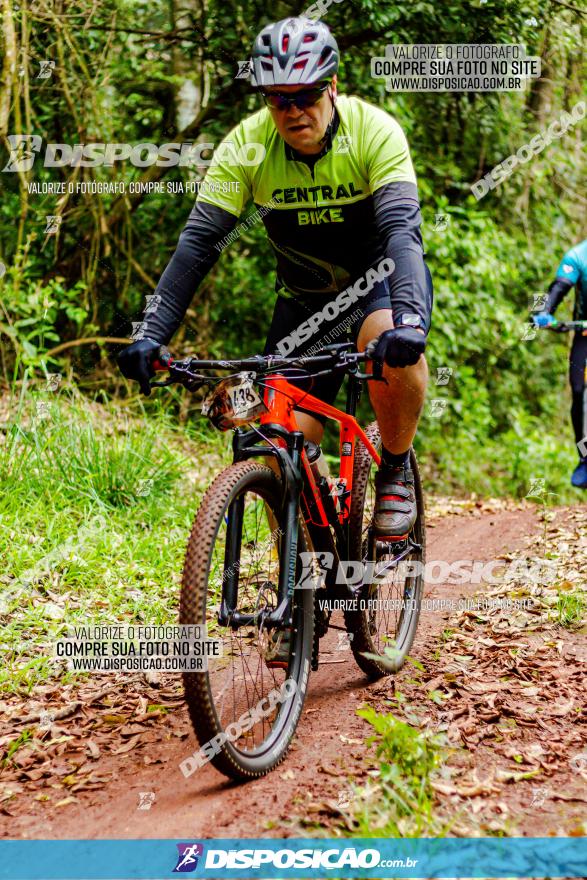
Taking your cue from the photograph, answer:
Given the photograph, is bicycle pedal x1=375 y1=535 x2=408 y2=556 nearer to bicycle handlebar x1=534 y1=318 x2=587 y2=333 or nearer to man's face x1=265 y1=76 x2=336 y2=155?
man's face x1=265 y1=76 x2=336 y2=155

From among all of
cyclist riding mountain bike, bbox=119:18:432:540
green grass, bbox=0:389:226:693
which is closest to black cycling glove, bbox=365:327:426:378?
cyclist riding mountain bike, bbox=119:18:432:540

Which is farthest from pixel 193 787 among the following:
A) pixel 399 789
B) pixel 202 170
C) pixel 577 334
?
pixel 202 170

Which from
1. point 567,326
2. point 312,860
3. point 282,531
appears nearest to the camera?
point 312,860

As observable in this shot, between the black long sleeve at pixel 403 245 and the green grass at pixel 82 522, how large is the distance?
233 centimetres

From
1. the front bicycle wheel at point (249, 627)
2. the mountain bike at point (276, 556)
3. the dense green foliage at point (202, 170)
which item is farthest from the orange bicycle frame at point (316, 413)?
the dense green foliage at point (202, 170)

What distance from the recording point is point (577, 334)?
755 centimetres

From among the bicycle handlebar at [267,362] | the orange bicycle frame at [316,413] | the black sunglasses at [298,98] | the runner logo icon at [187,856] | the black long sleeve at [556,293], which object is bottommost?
the runner logo icon at [187,856]

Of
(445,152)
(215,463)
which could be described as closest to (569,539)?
(215,463)

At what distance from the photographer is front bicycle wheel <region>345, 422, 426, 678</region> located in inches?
141

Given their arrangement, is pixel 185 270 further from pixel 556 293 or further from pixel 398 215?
pixel 556 293

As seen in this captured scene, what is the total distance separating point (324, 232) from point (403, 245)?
0.48m

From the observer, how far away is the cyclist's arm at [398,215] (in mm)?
3021

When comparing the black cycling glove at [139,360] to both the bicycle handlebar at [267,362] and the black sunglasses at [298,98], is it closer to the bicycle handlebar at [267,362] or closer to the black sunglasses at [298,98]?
the bicycle handlebar at [267,362]

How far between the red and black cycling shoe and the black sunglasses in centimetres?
150
